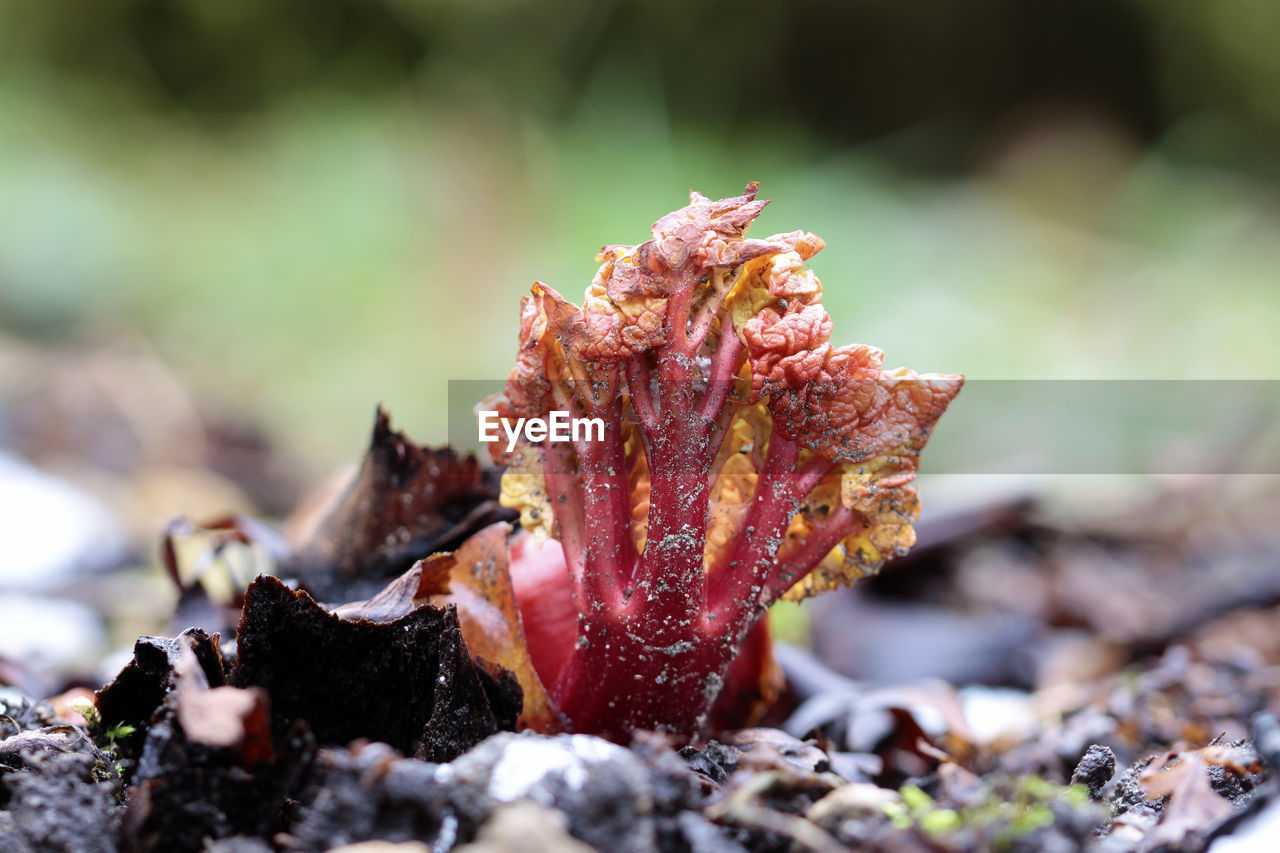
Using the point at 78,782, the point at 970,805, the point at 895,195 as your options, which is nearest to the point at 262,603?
the point at 78,782

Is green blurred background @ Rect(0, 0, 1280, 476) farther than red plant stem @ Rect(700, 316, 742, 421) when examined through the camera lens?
Yes

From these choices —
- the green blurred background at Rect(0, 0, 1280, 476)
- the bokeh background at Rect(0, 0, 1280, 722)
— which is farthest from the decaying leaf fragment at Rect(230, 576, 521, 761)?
the green blurred background at Rect(0, 0, 1280, 476)

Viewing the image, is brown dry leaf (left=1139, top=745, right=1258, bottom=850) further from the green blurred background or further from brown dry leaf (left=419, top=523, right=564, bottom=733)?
the green blurred background

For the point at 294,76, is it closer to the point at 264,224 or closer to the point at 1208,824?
the point at 264,224

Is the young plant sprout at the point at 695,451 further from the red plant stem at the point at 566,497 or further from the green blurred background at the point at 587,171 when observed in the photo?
the green blurred background at the point at 587,171

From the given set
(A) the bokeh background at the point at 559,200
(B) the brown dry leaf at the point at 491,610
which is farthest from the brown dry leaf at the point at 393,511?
(A) the bokeh background at the point at 559,200
